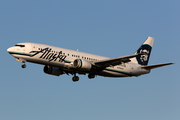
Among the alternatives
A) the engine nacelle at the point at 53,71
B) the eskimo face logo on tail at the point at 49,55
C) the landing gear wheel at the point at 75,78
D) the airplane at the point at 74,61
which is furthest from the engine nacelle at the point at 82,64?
the engine nacelle at the point at 53,71

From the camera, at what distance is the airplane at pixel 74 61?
153ft

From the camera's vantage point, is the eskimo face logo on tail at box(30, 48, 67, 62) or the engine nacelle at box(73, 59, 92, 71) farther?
the engine nacelle at box(73, 59, 92, 71)

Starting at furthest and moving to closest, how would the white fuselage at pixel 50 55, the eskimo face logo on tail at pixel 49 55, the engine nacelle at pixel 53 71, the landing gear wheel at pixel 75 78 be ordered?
the engine nacelle at pixel 53 71 → the landing gear wheel at pixel 75 78 → the eskimo face logo on tail at pixel 49 55 → the white fuselage at pixel 50 55

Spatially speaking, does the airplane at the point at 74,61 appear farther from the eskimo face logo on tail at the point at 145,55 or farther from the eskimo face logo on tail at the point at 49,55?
the eskimo face logo on tail at the point at 145,55

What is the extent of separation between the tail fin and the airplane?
8.25ft

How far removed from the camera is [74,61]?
48438 millimetres

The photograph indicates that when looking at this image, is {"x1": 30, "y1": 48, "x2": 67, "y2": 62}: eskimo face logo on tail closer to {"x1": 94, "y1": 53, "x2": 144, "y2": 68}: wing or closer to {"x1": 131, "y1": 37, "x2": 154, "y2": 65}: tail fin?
{"x1": 94, "y1": 53, "x2": 144, "y2": 68}: wing

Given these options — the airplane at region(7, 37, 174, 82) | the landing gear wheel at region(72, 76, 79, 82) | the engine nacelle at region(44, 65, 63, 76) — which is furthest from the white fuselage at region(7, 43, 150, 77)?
the engine nacelle at region(44, 65, 63, 76)

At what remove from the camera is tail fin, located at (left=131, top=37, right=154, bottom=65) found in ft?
191

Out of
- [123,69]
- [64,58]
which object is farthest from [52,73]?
[123,69]

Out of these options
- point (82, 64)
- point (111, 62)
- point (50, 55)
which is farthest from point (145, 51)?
point (50, 55)

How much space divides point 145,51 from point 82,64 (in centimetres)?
→ 1738

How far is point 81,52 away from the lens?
50844 millimetres

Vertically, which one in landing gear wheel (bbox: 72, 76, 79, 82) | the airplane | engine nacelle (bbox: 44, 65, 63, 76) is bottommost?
landing gear wheel (bbox: 72, 76, 79, 82)
